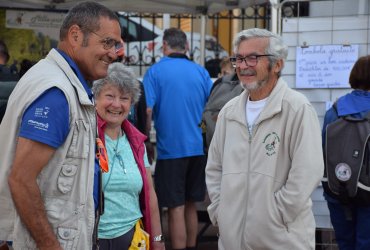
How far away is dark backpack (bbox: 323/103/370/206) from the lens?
17.0 feet

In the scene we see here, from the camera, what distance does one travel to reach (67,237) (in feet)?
9.62

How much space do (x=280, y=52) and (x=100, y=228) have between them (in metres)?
1.39

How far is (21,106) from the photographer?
9.36ft

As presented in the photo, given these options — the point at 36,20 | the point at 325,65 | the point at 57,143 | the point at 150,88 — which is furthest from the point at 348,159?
the point at 36,20

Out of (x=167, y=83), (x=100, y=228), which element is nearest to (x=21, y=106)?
(x=100, y=228)

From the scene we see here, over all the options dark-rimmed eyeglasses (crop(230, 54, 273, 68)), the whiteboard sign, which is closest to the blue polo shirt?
dark-rimmed eyeglasses (crop(230, 54, 273, 68))

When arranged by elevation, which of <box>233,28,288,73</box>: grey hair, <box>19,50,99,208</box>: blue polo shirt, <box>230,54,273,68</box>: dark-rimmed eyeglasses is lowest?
<box>19,50,99,208</box>: blue polo shirt

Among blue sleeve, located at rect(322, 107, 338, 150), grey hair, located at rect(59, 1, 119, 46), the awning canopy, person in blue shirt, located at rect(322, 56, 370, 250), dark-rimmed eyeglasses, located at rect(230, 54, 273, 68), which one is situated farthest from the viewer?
the awning canopy

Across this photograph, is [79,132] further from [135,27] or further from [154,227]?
[135,27]

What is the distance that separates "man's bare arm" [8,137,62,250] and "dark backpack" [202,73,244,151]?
3711 millimetres

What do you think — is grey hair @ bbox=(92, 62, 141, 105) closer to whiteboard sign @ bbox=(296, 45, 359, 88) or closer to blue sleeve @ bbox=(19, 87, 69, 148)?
blue sleeve @ bbox=(19, 87, 69, 148)

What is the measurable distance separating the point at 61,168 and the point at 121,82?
138cm

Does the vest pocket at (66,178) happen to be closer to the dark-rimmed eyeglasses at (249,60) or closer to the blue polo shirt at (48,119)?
the blue polo shirt at (48,119)

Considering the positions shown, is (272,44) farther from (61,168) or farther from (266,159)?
(61,168)
